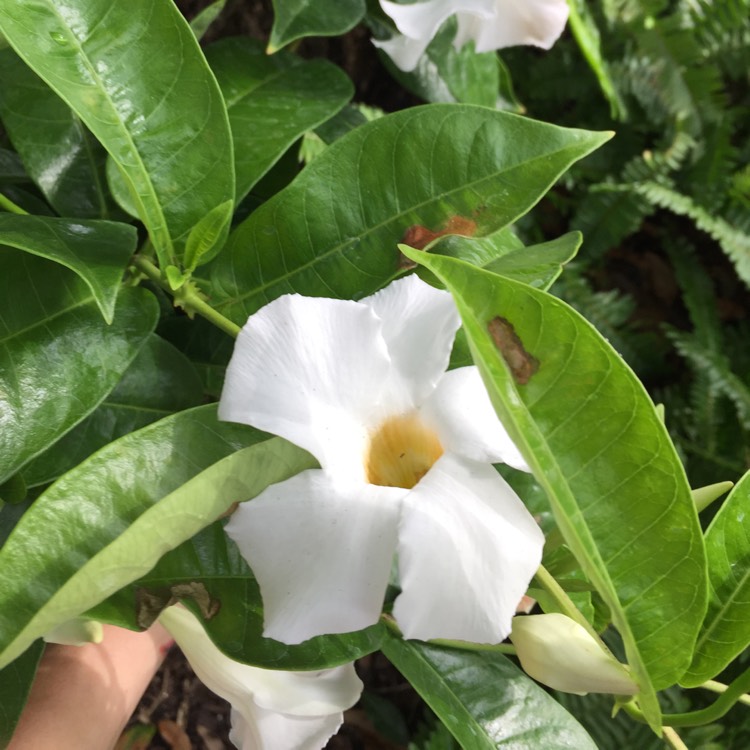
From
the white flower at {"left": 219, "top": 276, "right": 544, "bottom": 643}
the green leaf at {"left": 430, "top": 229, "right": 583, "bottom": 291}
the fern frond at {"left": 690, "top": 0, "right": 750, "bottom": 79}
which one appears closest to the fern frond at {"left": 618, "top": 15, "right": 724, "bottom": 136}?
the fern frond at {"left": 690, "top": 0, "right": 750, "bottom": 79}

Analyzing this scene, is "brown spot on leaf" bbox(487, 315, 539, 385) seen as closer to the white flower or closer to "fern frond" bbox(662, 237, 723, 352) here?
the white flower

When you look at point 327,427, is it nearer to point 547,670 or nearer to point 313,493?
point 313,493

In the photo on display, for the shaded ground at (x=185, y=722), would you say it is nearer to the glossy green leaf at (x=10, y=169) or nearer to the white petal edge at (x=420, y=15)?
the glossy green leaf at (x=10, y=169)

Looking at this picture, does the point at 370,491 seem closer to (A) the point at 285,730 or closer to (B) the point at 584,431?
(B) the point at 584,431

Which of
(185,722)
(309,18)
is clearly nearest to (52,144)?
(309,18)

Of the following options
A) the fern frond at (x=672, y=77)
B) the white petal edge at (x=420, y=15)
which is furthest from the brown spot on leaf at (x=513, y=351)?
the fern frond at (x=672, y=77)

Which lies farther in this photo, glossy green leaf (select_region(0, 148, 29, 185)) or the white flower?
glossy green leaf (select_region(0, 148, 29, 185))
